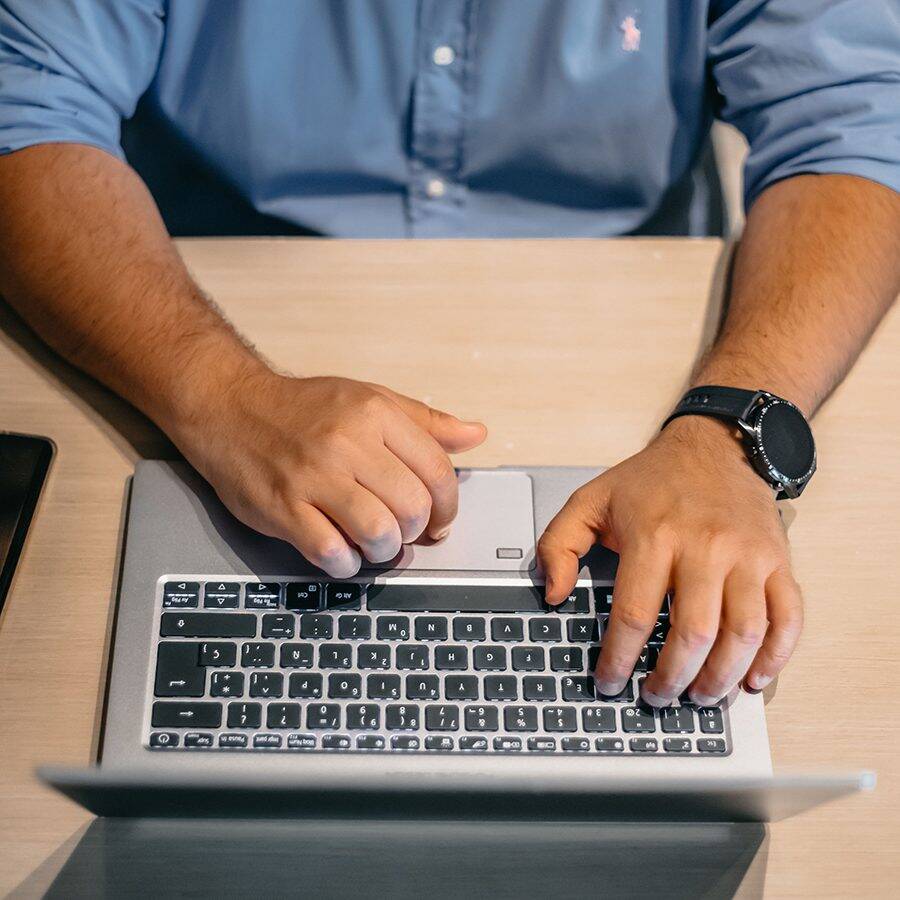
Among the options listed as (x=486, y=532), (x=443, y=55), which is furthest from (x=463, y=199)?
(x=486, y=532)

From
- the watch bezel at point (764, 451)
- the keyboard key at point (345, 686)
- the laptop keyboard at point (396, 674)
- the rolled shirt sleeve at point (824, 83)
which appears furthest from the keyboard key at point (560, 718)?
the rolled shirt sleeve at point (824, 83)

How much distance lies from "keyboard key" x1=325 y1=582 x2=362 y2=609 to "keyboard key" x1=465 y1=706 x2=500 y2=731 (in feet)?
0.32

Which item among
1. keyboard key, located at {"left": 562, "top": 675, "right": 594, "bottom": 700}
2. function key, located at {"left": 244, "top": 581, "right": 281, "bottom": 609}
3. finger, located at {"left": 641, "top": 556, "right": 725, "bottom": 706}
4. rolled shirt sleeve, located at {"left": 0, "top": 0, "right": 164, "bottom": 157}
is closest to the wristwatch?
finger, located at {"left": 641, "top": 556, "right": 725, "bottom": 706}

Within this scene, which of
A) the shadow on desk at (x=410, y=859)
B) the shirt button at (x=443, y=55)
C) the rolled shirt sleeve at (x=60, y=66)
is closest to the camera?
the shadow on desk at (x=410, y=859)

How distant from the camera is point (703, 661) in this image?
55 centimetres

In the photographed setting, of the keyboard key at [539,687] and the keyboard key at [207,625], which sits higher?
the keyboard key at [539,687]

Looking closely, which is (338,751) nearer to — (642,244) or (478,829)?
(478,829)

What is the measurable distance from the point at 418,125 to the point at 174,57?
0.23 metres

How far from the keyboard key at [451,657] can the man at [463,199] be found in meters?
0.07

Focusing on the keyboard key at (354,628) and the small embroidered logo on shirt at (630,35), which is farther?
the small embroidered logo on shirt at (630,35)

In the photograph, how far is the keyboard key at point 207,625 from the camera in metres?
0.56

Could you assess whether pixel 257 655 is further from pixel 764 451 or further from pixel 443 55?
pixel 443 55

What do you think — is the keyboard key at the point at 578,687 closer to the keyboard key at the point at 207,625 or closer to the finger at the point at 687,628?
the finger at the point at 687,628

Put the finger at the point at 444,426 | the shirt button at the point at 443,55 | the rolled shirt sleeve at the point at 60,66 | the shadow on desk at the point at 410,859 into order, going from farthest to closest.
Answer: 1. the shirt button at the point at 443,55
2. the rolled shirt sleeve at the point at 60,66
3. the finger at the point at 444,426
4. the shadow on desk at the point at 410,859
